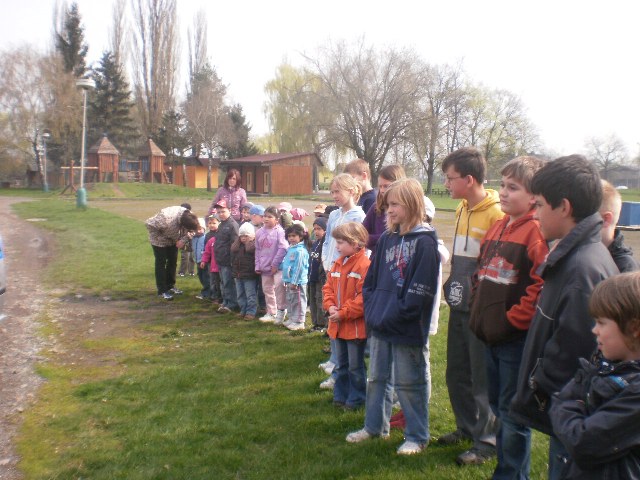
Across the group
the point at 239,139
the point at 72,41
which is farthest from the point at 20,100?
the point at 239,139

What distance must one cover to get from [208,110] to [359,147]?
16.8 m

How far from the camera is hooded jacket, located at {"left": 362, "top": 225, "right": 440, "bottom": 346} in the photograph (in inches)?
156

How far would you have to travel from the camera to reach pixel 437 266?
402 centimetres

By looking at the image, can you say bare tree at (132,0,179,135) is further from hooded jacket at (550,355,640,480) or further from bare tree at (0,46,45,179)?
hooded jacket at (550,355,640,480)

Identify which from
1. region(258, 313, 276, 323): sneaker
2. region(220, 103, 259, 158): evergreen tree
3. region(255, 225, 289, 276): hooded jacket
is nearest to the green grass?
region(258, 313, 276, 323): sneaker

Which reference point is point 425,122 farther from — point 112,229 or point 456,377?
point 456,377

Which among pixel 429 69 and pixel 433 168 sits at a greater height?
pixel 429 69

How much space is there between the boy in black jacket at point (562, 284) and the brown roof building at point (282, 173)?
166 feet

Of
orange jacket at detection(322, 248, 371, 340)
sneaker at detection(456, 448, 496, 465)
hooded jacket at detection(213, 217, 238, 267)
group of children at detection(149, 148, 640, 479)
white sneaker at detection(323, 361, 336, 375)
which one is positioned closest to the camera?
group of children at detection(149, 148, 640, 479)

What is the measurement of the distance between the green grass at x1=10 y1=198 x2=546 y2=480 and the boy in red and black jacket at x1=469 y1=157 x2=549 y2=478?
51cm

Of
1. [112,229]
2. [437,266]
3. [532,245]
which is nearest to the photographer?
[532,245]

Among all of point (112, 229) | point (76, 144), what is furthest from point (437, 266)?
point (76, 144)

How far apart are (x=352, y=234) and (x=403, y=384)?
1406 millimetres

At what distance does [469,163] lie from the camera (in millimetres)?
4004
